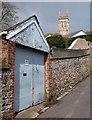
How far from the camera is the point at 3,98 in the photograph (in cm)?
801

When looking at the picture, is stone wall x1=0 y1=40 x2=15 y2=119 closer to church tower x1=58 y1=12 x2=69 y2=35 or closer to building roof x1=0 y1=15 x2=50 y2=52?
building roof x1=0 y1=15 x2=50 y2=52

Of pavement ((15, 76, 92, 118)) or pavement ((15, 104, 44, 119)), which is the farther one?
pavement ((15, 76, 92, 118))

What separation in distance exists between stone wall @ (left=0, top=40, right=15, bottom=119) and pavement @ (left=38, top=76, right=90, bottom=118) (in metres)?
1.63

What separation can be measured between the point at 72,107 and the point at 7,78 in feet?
12.3

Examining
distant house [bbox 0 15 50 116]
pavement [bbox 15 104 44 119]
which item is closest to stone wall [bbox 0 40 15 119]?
distant house [bbox 0 15 50 116]

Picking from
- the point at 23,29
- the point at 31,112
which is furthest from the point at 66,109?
the point at 23,29

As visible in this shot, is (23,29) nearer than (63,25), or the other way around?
(23,29)

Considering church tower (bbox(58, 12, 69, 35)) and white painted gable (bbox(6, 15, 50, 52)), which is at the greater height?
church tower (bbox(58, 12, 69, 35))

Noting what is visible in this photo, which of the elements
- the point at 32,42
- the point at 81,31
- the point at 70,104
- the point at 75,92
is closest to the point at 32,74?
the point at 32,42

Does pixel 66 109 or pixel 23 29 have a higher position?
pixel 23 29

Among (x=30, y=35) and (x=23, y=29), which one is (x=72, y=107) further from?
(x=23, y=29)

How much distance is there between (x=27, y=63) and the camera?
10.4 meters

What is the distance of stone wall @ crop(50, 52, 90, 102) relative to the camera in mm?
12938

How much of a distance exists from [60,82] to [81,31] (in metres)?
47.9
